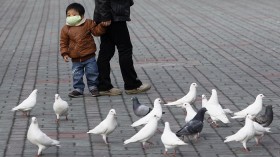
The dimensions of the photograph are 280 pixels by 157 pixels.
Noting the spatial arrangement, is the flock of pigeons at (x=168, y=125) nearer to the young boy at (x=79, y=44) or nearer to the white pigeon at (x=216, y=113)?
the white pigeon at (x=216, y=113)

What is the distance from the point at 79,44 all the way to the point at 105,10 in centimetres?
65

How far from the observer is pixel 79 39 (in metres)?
11.7

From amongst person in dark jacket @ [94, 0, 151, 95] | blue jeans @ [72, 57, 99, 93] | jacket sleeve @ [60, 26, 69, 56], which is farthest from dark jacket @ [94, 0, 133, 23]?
blue jeans @ [72, 57, 99, 93]

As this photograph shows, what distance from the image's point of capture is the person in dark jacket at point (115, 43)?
11.5 meters

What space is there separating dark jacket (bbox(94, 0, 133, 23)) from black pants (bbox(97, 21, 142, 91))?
0.80ft

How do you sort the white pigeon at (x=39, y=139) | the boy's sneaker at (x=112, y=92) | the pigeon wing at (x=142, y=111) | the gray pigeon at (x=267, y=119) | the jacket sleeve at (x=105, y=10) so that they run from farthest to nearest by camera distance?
1. the boy's sneaker at (x=112, y=92)
2. the jacket sleeve at (x=105, y=10)
3. the pigeon wing at (x=142, y=111)
4. the gray pigeon at (x=267, y=119)
5. the white pigeon at (x=39, y=139)

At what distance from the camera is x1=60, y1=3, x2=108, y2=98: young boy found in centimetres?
1163

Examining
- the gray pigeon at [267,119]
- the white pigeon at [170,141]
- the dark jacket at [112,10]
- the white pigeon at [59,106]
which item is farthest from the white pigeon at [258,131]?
the dark jacket at [112,10]

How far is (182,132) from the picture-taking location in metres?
8.52

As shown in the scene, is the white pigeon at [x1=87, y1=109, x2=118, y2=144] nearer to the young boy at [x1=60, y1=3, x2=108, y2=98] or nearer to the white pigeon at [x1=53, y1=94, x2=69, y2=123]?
the white pigeon at [x1=53, y1=94, x2=69, y2=123]

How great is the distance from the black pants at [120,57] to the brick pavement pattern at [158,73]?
234mm

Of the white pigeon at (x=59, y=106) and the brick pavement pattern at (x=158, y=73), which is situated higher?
the white pigeon at (x=59, y=106)

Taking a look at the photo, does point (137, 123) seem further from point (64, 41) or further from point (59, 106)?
point (64, 41)

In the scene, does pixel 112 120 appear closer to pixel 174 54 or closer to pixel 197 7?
pixel 174 54
